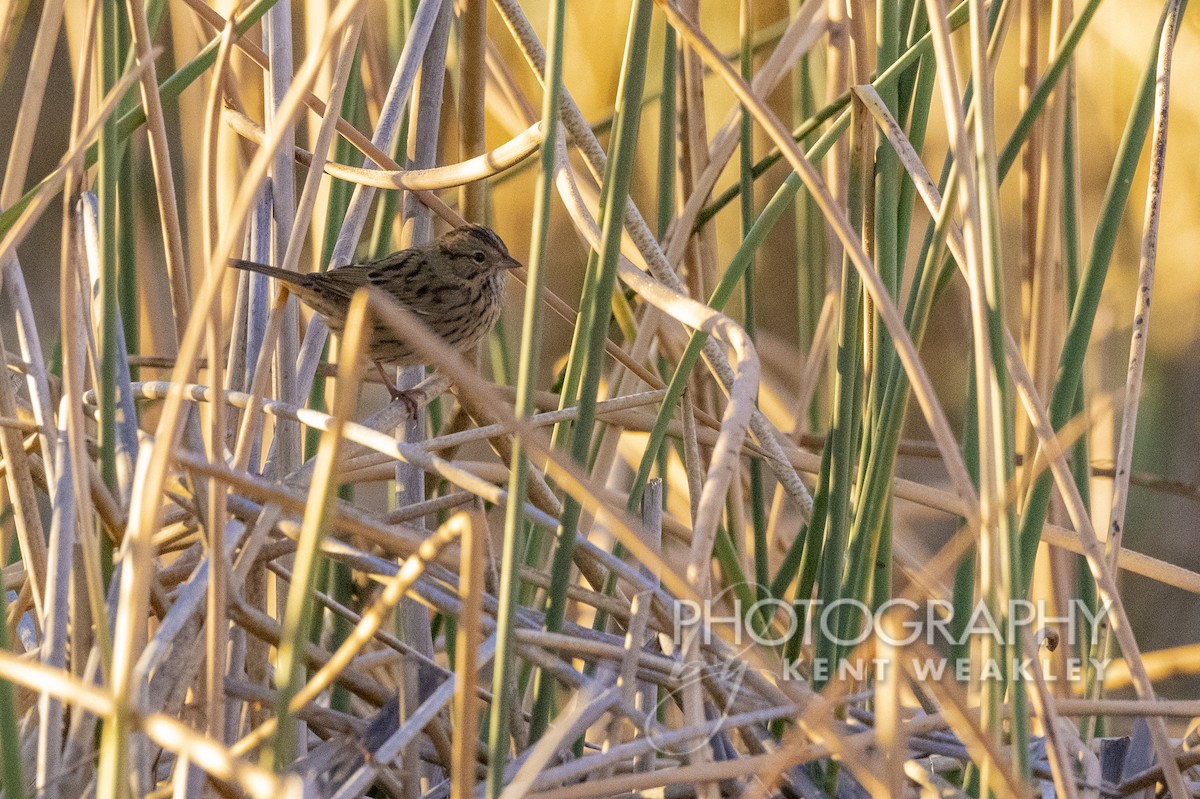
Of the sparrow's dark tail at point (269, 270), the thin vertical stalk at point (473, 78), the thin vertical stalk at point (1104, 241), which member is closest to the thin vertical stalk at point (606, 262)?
the thin vertical stalk at point (1104, 241)

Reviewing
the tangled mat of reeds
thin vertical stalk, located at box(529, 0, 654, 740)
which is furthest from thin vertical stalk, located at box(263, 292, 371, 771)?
thin vertical stalk, located at box(529, 0, 654, 740)

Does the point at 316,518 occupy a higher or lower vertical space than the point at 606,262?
lower

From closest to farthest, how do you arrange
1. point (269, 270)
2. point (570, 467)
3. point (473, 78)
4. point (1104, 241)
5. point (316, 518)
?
1. point (316, 518)
2. point (570, 467)
3. point (1104, 241)
4. point (269, 270)
5. point (473, 78)

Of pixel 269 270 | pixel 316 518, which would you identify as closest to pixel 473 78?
pixel 269 270

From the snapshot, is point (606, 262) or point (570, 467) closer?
point (570, 467)

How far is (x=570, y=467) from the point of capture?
4.16 feet

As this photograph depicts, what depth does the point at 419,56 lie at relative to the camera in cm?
228

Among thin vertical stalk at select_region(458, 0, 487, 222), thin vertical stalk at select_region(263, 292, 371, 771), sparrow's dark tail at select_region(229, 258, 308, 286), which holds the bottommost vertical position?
thin vertical stalk at select_region(263, 292, 371, 771)

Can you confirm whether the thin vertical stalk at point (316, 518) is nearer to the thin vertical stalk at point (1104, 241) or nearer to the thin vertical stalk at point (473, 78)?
the thin vertical stalk at point (1104, 241)

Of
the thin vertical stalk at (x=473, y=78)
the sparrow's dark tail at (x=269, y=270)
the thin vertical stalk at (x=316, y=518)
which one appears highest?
the thin vertical stalk at (x=473, y=78)

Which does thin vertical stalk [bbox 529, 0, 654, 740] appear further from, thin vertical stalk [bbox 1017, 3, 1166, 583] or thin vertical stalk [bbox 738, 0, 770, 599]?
thin vertical stalk [bbox 1017, 3, 1166, 583]

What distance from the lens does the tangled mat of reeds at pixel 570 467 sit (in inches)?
51.6

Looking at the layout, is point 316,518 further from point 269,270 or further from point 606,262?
point 269,270

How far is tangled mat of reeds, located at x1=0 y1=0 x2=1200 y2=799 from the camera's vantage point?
1310mm
